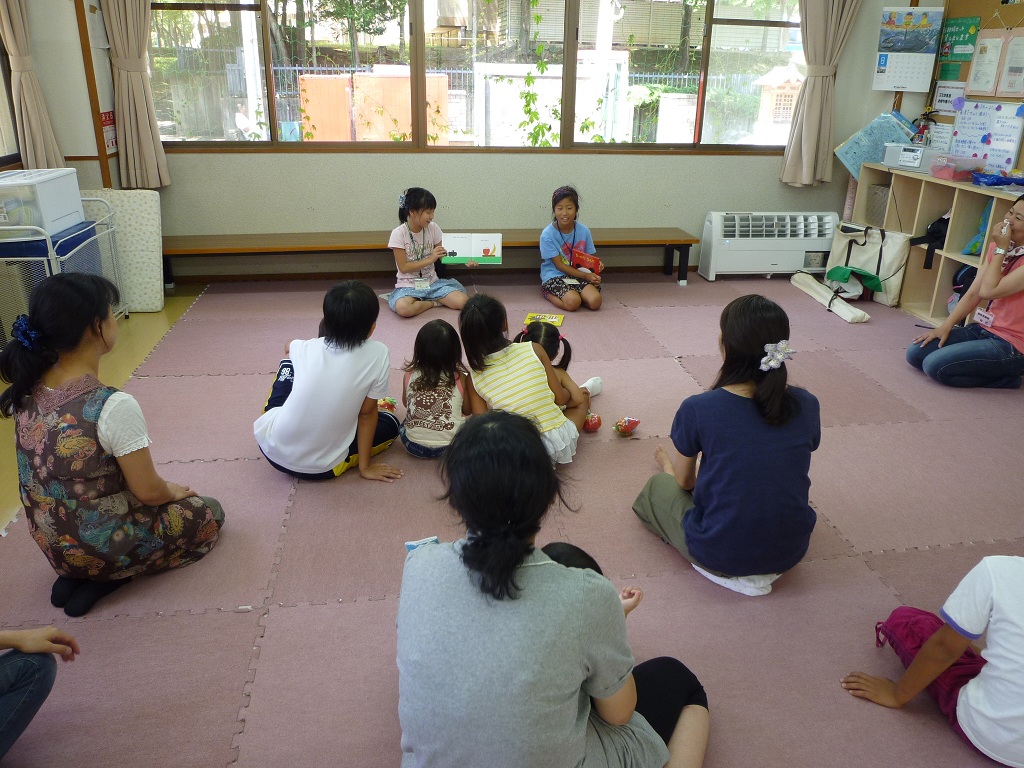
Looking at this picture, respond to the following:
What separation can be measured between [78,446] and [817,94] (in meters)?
5.24

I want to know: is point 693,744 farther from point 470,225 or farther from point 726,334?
point 470,225

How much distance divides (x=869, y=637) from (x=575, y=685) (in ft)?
4.19

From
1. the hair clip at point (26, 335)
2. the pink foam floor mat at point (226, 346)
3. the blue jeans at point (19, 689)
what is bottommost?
the pink foam floor mat at point (226, 346)

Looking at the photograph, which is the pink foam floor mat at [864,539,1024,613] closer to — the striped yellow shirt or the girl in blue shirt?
the striped yellow shirt

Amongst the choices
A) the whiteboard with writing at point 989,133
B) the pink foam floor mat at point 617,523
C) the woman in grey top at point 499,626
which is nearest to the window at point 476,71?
the whiteboard with writing at point 989,133

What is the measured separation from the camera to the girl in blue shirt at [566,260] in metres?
4.96

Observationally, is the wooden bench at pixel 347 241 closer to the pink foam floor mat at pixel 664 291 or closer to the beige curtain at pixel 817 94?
the pink foam floor mat at pixel 664 291

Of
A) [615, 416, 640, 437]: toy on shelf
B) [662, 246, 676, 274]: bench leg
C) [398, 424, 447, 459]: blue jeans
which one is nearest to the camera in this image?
[398, 424, 447, 459]: blue jeans

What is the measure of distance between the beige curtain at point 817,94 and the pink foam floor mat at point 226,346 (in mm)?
3632

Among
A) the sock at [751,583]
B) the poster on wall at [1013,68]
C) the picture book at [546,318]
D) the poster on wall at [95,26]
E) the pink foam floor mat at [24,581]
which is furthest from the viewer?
the poster on wall at [1013,68]

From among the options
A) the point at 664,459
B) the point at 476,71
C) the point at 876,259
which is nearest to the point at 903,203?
the point at 876,259

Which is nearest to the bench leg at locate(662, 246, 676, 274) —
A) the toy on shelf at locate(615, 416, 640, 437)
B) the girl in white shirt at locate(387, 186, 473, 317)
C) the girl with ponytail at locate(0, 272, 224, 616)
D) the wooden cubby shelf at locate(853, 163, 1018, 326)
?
the wooden cubby shelf at locate(853, 163, 1018, 326)

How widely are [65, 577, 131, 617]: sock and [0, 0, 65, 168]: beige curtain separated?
3.29 m

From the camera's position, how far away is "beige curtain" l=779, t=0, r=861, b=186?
17.4 feet
